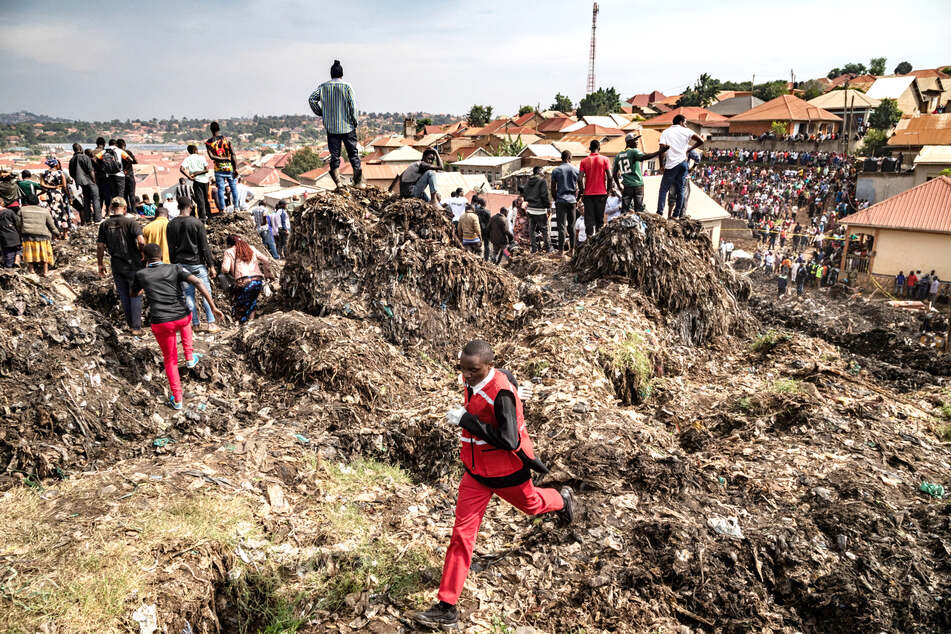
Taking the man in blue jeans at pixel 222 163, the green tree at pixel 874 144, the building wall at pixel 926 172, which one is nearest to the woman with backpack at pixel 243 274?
the man in blue jeans at pixel 222 163

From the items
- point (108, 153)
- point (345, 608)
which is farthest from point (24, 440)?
point (108, 153)

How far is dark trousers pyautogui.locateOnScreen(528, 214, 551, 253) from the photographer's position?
34.7ft

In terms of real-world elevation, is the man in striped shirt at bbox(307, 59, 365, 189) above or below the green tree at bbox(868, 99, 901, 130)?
below

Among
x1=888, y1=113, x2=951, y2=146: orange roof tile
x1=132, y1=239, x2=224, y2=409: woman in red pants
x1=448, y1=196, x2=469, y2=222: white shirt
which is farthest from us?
x1=888, y1=113, x2=951, y2=146: orange roof tile

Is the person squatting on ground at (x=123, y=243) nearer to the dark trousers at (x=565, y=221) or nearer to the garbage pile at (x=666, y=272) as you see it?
the garbage pile at (x=666, y=272)

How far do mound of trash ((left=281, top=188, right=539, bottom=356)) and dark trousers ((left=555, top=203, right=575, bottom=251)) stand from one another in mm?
2719

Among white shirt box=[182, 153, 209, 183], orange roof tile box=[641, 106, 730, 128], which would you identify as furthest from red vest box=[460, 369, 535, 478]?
orange roof tile box=[641, 106, 730, 128]

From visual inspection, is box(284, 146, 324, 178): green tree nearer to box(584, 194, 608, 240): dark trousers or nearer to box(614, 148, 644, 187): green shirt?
box(584, 194, 608, 240): dark trousers

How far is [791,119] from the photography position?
154 ft

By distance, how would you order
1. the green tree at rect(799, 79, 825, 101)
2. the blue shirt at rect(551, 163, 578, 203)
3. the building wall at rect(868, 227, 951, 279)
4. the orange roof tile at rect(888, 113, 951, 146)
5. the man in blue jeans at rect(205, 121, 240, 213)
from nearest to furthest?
the man in blue jeans at rect(205, 121, 240, 213) → the blue shirt at rect(551, 163, 578, 203) → the building wall at rect(868, 227, 951, 279) → the orange roof tile at rect(888, 113, 951, 146) → the green tree at rect(799, 79, 825, 101)

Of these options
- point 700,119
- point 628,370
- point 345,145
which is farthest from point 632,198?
point 700,119

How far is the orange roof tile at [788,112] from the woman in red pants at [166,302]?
178ft

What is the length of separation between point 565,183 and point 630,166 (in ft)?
3.93

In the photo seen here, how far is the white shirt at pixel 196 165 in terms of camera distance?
30.2 feet
